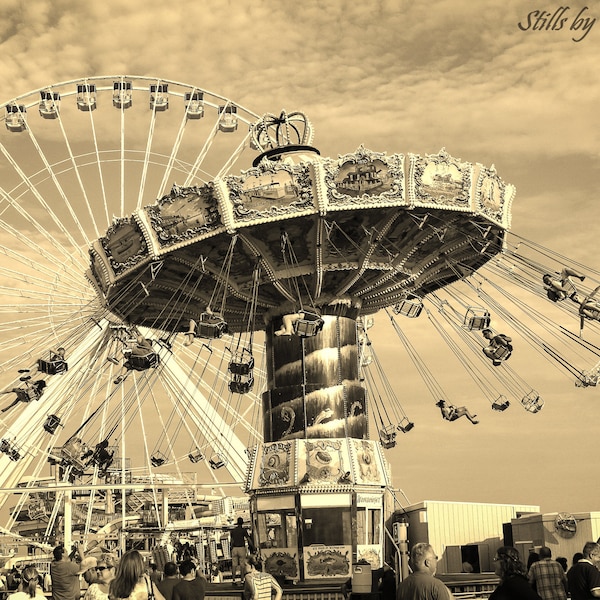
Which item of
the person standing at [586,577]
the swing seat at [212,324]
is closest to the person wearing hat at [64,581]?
the person standing at [586,577]

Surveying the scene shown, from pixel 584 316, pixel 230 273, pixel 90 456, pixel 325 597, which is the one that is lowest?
pixel 325 597

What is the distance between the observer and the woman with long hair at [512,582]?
709cm

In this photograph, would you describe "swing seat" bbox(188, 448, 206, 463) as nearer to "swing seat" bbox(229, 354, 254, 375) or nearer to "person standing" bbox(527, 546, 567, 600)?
"swing seat" bbox(229, 354, 254, 375)

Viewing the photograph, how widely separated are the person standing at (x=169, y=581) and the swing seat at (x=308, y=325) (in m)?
11.3

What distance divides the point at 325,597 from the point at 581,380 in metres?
8.56

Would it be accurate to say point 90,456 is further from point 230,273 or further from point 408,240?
point 408,240

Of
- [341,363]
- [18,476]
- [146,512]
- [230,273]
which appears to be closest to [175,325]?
[230,273]

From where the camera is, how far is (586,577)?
9.14 meters

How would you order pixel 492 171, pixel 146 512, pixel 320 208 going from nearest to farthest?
pixel 320 208 < pixel 492 171 < pixel 146 512

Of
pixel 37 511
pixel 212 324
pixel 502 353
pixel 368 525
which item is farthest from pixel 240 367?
pixel 37 511

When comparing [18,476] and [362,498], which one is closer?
[362,498]

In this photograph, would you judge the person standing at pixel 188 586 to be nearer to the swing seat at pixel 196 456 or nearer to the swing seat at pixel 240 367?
the swing seat at pixel 240 367

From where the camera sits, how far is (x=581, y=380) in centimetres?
2270

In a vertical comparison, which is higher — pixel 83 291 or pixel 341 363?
pixel 83 291
